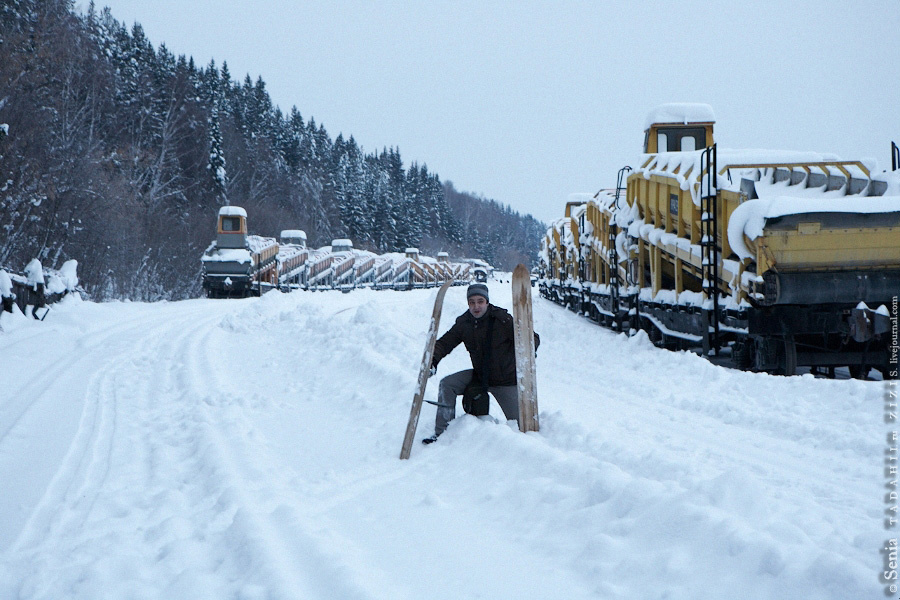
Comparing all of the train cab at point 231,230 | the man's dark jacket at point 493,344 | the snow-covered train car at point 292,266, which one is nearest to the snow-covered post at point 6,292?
the man's dark jacket at point 493,344

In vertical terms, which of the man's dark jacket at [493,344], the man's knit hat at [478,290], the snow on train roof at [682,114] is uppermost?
the snow on train roof at [682,114]

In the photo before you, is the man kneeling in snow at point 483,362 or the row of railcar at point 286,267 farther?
the row of railcar at point 286,267

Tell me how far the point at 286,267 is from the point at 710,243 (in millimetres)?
27939

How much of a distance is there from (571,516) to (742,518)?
0.88 m

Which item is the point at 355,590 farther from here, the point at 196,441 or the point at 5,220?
the point at 5,220

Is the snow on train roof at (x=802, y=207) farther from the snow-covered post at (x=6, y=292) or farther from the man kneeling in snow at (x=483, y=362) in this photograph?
the snow-covered post at (x=6, y=292)

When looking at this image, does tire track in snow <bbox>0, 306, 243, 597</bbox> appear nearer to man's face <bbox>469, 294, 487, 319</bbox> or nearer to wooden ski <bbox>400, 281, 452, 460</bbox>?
wooden ski <bbox>400, 281, 452, 460</bbox>

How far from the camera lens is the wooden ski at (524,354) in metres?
5.91

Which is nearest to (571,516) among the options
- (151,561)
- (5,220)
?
(151,561)

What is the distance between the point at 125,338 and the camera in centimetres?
1330

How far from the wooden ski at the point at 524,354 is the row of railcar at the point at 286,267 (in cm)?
2639

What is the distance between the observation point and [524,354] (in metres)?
6.01

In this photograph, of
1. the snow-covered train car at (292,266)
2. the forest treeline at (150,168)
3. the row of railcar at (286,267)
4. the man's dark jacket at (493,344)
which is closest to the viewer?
the man's dark jacket at (493,344)

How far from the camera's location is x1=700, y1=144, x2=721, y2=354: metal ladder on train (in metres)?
9.81
